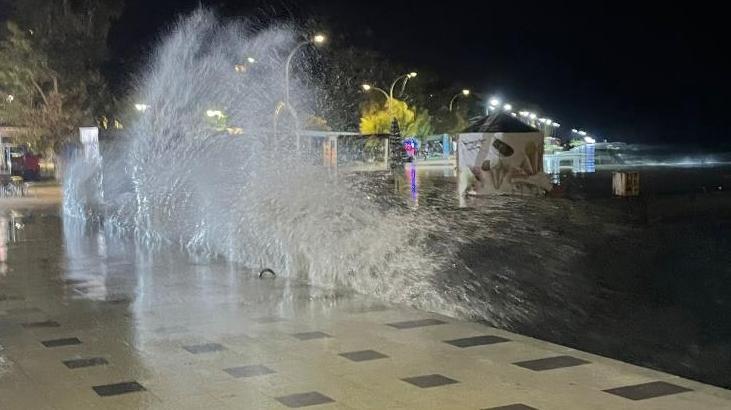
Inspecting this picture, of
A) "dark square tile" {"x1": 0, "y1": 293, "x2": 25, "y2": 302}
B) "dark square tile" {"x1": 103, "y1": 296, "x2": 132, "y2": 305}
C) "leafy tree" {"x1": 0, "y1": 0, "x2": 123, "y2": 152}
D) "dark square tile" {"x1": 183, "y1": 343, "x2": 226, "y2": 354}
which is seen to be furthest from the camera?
"leafy tree" {"x1": 0, "y1": 0, "x2": 123, "y2": 152}

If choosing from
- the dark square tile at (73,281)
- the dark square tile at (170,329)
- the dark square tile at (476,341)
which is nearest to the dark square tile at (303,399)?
the dark square tile at (476,341)

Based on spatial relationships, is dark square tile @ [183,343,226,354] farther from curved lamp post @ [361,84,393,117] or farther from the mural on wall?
curved lamp post @ [361,84,393,117]

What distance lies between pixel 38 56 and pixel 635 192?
30.4m

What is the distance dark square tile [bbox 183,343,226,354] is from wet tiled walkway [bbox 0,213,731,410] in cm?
3

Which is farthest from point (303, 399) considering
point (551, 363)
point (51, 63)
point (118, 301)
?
point (51, 63)

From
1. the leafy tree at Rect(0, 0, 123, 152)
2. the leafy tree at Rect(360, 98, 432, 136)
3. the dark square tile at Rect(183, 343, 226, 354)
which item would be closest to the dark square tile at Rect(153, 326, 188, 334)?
the dark square tile at Rect(183, 343, 226, 354)

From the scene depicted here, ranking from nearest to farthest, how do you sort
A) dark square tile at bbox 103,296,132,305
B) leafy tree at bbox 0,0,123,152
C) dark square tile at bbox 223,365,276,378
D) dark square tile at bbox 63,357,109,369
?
dark square tile at bbox 223,365,276,378 < dark square tile at bbox 63,357,109,369 < dark square tile at bbox 103,296,132,305 < leafy tree at bbox 0,0,123,152

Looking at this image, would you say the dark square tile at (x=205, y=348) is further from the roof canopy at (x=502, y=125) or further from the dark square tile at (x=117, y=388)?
the roof canopy at (x=502, y=125)

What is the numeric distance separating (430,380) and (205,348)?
6.49ft

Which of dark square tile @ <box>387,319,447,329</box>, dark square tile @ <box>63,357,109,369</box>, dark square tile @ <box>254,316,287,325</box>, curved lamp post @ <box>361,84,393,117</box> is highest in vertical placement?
curved lamp post @ <box>361,84,393,117</box>

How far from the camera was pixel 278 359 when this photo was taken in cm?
648

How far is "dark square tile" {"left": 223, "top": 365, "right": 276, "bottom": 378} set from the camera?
19.9ft

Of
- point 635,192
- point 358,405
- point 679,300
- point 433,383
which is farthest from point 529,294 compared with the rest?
point 635,192

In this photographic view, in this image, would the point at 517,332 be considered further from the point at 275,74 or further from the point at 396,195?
the point at 275,74
